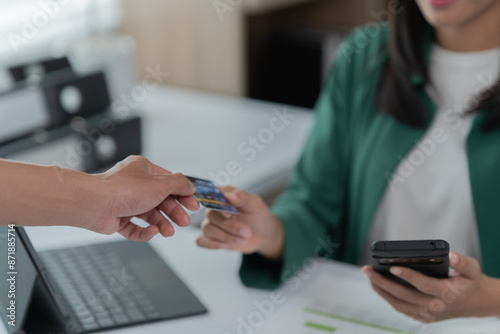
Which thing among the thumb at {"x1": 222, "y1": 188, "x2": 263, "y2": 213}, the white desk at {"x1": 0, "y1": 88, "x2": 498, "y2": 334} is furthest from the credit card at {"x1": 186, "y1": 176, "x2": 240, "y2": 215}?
the white desk at {"x1": 0, "y1": 88, "x2": 498, "y2": 334}

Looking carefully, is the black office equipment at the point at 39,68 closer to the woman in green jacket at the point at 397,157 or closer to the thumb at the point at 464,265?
the woman in green jacket at the point at 397,157

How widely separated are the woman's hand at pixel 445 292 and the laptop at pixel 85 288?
11.8 inches

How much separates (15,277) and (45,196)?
0.16 meters

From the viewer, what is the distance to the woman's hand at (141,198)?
2.54 ft

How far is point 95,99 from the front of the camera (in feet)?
5.71

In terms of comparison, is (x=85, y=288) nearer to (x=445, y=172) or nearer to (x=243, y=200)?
(x=243, y=200)

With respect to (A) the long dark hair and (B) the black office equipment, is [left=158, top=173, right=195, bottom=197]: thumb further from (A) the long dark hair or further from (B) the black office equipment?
(B) the black office equipment

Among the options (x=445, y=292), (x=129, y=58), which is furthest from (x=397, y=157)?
(x=129, y=58)

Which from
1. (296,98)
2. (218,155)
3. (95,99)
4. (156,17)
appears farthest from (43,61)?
(296,98)

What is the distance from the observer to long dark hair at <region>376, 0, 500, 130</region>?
1267 millimetres

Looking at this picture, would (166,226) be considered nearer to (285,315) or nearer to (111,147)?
(285,315)

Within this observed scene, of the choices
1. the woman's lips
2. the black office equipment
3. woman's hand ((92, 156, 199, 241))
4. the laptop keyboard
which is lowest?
the laptop keyboard

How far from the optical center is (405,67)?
1288 millimetres

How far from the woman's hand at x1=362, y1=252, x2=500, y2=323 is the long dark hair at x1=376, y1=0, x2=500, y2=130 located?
0.41 metres
